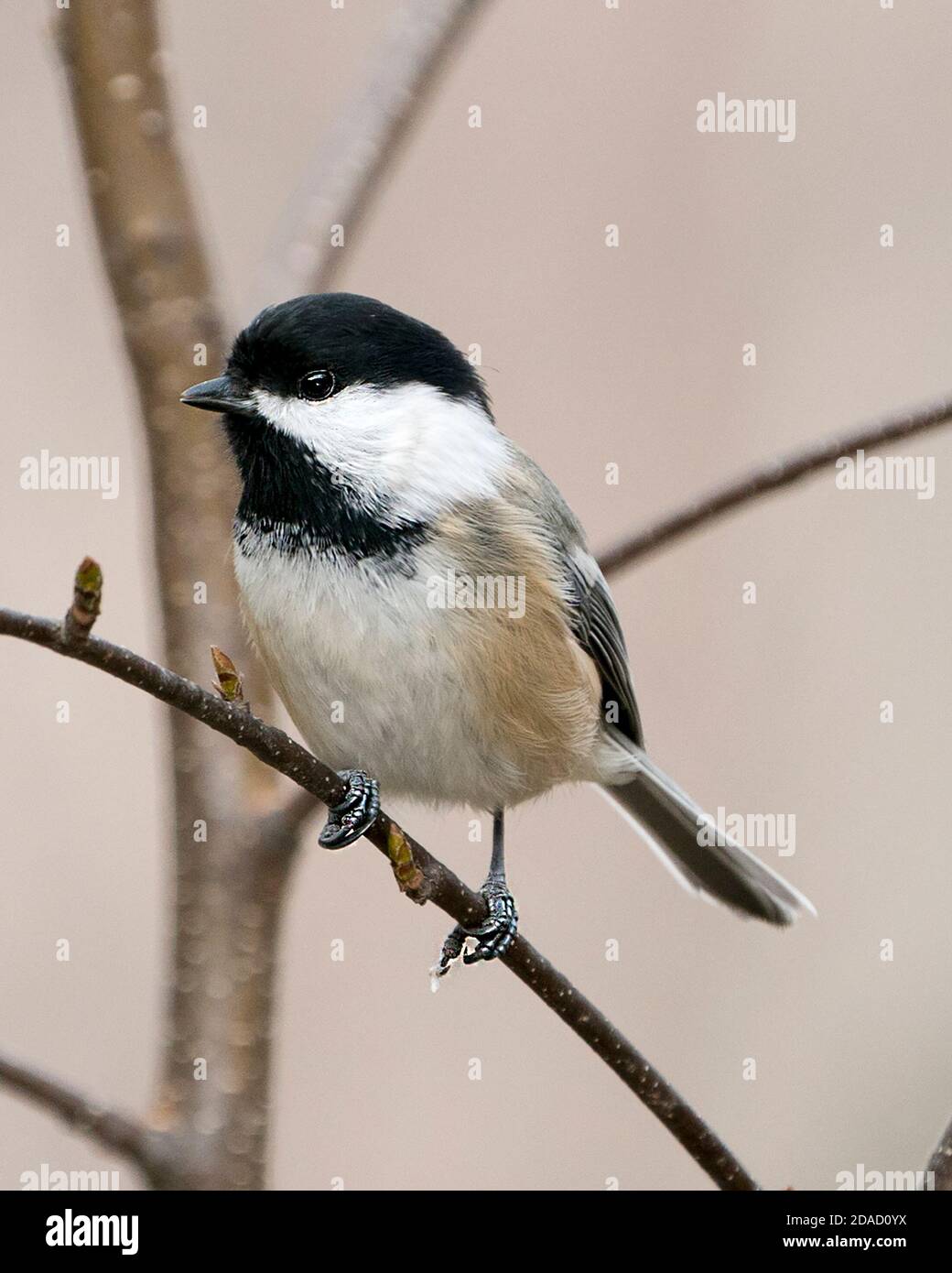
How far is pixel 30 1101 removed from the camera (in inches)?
62.1

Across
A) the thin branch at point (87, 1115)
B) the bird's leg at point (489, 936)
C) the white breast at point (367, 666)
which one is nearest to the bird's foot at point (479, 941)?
the bird's leg at point (489, 936)

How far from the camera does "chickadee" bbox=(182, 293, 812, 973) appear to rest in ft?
6.19

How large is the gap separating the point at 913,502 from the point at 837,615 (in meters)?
0.37

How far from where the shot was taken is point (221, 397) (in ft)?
6.28

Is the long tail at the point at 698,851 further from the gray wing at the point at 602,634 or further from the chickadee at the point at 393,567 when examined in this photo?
the chickadee at the point at 393,567

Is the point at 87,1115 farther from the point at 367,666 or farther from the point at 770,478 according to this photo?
the point at 770,478

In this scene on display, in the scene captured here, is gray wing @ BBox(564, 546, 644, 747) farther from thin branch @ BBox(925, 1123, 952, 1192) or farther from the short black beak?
thin branch @ BBox(925, 1123, 952, 1192)

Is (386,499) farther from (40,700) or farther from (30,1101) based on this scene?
(40,700)

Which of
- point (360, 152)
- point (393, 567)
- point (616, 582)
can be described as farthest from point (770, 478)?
point (616, 582)

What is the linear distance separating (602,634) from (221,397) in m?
0.77

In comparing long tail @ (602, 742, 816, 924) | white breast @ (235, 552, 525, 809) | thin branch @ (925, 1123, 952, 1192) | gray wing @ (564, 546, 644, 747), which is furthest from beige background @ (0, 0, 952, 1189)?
thin branch @ (925, 1123, 952, 1192)

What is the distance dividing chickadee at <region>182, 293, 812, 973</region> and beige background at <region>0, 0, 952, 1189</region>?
1168 millimetres
